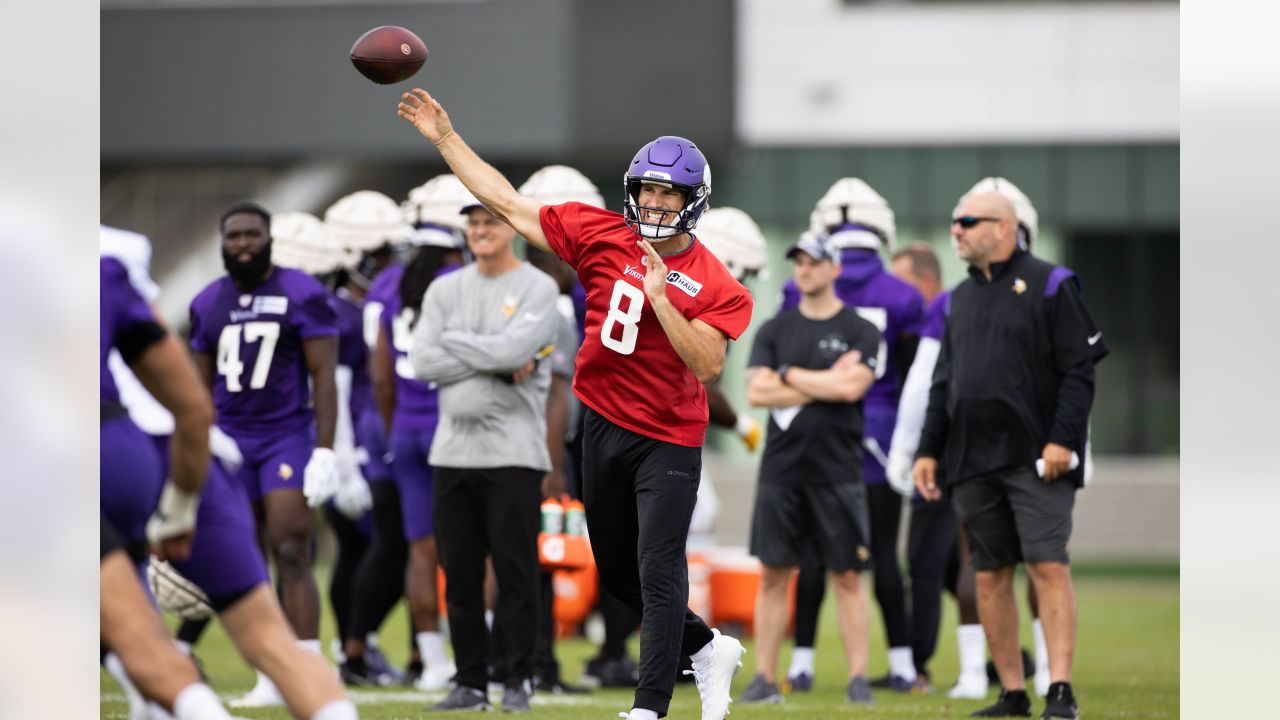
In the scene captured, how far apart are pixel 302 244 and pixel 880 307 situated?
3.28 meters

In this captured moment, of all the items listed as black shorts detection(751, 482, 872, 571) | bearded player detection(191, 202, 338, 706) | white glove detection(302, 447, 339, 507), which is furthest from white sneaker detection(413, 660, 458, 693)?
black shorts detection(751, 482, 872, 571)

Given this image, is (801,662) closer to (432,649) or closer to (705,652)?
(432,649)

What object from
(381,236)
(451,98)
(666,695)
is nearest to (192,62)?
(451,98)

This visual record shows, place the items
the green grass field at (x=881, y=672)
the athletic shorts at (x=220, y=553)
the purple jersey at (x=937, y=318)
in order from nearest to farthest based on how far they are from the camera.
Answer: the athletic shorts at (x=220, y=553) → the green grass field at (x=881, y=672) → the purple jersey at (x=937, y=318)

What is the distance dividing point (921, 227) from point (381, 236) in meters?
12.7

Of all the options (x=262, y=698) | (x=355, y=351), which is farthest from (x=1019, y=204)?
(x=262, y=698)

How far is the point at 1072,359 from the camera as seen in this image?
7.96 m

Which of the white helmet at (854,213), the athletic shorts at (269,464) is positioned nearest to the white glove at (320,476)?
the athletic shorts at (269,464)

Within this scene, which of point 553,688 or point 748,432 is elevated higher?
point 748,432

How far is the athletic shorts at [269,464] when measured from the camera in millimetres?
8492

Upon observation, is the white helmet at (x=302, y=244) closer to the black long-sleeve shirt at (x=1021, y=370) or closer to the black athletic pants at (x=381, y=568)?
the black athletic pants at (x=381, y=568)
